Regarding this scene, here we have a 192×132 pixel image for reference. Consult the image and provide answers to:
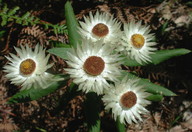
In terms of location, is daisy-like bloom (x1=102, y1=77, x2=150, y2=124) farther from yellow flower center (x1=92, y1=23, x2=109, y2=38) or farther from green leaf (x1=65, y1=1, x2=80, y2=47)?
green leaf (x1=65, y1=1, x2=80, y2=47)

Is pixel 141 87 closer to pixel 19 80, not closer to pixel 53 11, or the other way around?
pixel 19 80

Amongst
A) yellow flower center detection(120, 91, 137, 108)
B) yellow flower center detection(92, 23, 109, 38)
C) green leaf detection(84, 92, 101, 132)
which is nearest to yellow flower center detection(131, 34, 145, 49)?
yellow flower center detection(92, 23, 109, 38)

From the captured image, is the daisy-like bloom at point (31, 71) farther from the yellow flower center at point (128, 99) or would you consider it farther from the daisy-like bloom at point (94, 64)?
the yellow flower center at point (128, 99)

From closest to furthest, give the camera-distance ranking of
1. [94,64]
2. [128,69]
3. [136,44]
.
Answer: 1. [94,64]
2. [136,44]
3. [128,69]

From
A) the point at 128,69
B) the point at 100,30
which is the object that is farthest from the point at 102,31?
the point at 128,69

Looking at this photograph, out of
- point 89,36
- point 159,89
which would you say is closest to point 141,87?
point 159,89

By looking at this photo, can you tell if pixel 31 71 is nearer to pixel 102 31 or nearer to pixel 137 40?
pixel 102 31
